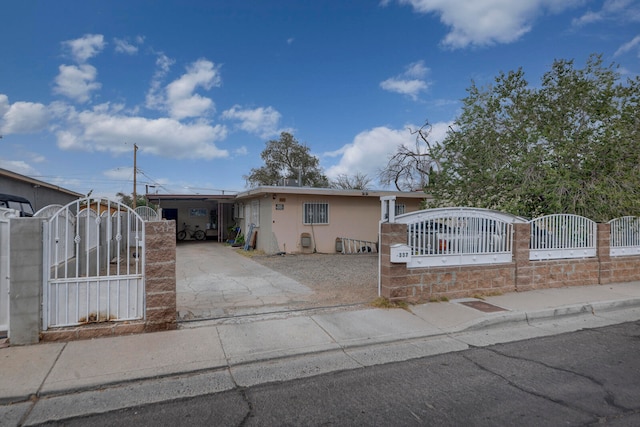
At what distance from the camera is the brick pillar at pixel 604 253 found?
834cm

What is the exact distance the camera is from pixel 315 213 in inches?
603

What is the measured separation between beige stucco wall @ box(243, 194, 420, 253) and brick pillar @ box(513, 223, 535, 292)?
892cm

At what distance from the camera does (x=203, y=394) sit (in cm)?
333

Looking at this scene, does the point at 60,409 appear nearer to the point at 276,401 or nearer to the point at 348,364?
the point at 276,401

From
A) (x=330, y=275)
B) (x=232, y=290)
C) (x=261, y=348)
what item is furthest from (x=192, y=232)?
(x=261, y=348)

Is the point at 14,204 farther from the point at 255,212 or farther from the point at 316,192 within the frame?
the point at 316,192

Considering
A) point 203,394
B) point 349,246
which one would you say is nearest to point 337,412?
point 203,394

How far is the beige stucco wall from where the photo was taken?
1441 centimetres

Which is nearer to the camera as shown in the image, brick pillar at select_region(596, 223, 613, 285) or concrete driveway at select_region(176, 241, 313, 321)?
concrete driveway at select_region(176, 241, 313, 321)

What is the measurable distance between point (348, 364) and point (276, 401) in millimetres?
1094

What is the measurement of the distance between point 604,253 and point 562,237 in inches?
55.9

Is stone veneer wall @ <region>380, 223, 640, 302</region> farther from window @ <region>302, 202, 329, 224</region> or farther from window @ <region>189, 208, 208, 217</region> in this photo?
window @ <region>189, 208, 208, 217</region>

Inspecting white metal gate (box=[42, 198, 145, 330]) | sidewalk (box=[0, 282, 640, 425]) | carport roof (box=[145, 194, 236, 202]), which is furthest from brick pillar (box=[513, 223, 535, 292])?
carport roof (box=[145, 194, 236, 202])

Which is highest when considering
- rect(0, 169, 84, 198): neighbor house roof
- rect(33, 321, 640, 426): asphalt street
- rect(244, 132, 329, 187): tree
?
rect(244, 132, 329, 187): tree
